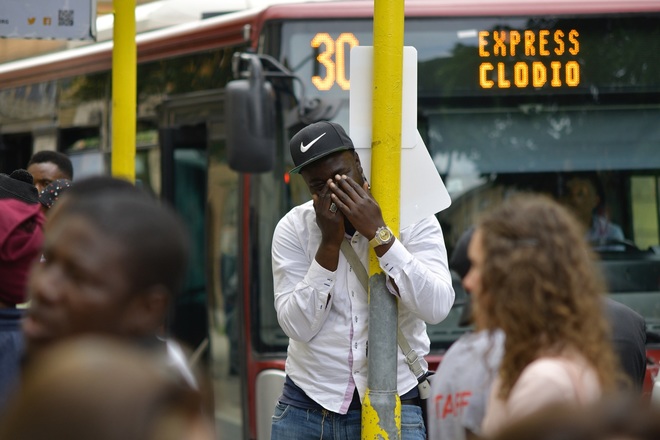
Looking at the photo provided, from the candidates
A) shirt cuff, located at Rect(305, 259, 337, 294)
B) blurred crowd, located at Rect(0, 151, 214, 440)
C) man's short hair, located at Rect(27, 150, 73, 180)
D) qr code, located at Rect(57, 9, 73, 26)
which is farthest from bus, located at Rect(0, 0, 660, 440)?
blurred crowd, located at Rect(0, 151, 214, 440)

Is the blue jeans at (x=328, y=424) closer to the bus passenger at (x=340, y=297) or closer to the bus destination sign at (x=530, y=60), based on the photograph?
the bus passenger at (x=340, y=297)

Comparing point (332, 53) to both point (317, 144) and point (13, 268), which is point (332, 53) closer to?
point (317, 144)

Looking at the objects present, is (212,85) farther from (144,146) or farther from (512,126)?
(512,126)

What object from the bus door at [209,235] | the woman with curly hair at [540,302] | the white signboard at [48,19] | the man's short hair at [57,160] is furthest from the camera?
the bus door at [209,235]

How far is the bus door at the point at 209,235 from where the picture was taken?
25.7 ft

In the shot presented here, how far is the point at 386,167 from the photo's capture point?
4.53m

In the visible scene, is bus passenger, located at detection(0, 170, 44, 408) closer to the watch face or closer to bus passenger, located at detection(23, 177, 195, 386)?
the watch face

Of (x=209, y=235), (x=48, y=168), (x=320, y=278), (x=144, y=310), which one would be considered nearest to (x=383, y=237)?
(x=320, y=278)

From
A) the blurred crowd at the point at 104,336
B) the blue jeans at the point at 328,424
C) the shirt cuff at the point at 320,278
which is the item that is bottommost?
the blue jeans at the point at 328,424

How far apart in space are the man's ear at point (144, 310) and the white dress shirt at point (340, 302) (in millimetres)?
2372

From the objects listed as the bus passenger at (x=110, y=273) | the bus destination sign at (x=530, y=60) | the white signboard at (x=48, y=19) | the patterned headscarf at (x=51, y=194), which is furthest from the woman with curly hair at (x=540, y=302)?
the bus destination sign at (x=530, y=60)

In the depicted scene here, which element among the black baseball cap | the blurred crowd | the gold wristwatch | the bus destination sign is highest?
the bus destination sign

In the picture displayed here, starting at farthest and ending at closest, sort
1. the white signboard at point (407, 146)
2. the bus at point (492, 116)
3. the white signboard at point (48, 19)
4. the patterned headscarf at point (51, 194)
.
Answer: the bus at point (492, 116), the white signboard at point (48, 19), the patterned headscarf at point (51, 194), the white signboard at point (407, 146)

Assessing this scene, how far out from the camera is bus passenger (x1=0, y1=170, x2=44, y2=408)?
11.8 feet
